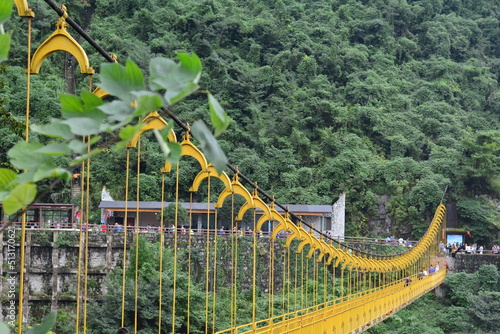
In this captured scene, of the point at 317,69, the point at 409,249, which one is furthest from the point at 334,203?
the point at 317,69

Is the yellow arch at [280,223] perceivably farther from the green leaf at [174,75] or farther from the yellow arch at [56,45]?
the green leaf at [174,75]

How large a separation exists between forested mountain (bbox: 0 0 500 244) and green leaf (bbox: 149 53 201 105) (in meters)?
24.2

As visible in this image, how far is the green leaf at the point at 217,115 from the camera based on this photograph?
4.67ft

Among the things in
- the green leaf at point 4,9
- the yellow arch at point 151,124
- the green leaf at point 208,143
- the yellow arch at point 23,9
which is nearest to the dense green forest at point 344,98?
the yellow arch at point 151,124

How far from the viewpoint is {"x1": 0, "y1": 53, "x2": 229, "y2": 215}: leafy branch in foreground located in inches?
56.9

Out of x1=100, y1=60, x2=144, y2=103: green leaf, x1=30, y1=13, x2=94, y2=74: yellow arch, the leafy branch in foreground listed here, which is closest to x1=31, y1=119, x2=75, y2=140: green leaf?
the leafy branch in foreground

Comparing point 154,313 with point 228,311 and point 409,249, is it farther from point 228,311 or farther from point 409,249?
point 409,249

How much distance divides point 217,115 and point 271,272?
1175cm

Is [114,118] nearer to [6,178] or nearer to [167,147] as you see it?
[167,147]

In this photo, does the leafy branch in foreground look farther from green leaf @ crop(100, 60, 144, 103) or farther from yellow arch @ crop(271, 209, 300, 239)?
yellow arch @ crop(271, 209, 300, 239)

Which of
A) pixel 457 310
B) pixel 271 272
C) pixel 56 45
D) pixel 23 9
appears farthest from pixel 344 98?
pixel 23 9

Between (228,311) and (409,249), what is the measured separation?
9.47 meters

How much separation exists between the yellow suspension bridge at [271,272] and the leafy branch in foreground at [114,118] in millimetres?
2284

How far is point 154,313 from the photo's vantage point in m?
16.7
